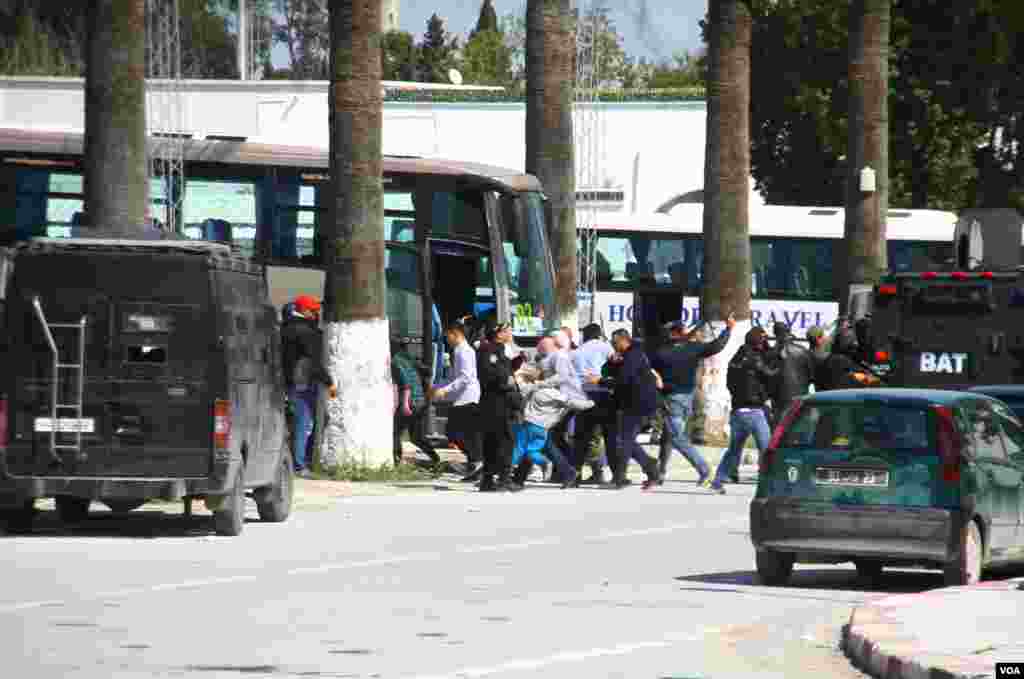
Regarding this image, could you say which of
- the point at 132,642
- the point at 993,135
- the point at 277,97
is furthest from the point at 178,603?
the point at 993,135

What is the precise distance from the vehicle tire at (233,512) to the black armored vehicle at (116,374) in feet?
0.98

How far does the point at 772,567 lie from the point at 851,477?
924mm

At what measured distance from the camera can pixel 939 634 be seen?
1318cm

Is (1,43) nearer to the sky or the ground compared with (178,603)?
nearer to the sky

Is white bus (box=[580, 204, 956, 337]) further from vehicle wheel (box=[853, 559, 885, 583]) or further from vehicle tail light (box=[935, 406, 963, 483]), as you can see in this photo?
vehicle tail light (box=[935, 406, 963, 483])

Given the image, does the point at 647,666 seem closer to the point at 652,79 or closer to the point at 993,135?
the point at 993,135

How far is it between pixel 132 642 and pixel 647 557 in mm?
7216

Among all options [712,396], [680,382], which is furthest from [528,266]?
[680,382]

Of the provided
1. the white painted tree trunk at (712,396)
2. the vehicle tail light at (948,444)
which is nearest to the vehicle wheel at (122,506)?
the vehicle tail light at (948,444)

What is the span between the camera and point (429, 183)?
35.7m

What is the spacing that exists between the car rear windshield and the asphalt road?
107 centimetres

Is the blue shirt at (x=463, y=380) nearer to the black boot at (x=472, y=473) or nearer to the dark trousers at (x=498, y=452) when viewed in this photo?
the black boot at (x=472, y=473)

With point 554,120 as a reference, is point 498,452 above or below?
below

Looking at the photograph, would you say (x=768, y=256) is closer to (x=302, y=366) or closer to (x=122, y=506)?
(x=302, y=366)
